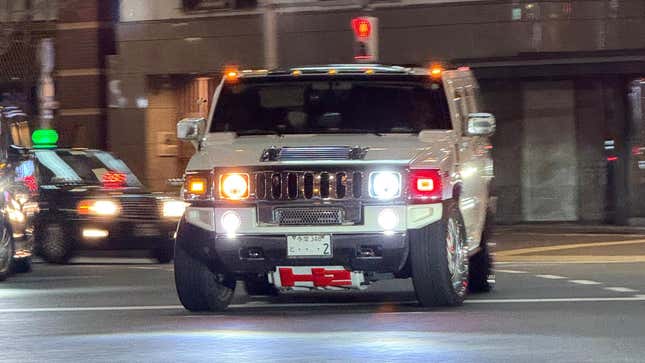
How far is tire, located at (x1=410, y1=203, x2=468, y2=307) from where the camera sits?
40.6ft

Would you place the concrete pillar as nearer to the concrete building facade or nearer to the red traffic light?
the concrete building facade

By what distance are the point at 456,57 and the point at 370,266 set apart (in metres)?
14.7

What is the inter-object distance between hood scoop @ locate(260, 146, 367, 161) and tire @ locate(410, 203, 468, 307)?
0.75m

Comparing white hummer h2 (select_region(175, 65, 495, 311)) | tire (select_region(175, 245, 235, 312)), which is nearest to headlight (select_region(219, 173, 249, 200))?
white hummer h2 (select_region(175, 65, 495, 311))

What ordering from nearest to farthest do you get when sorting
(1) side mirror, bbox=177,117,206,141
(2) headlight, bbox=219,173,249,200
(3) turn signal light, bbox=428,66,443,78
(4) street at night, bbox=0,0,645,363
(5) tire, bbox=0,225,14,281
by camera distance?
(4) street at night, bbox=0,0,645,363, (2) headlight, bbox=219,173,249,200, (1) side mirror, bbox=177,117,206,141, (3) turn signal light, bbox=428,66,443,78, (5) tire, bbox=0,225,14,281

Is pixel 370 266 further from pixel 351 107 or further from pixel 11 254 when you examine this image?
pixel 11 254

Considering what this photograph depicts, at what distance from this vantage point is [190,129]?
1338cm

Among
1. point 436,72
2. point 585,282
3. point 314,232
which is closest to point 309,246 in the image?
point 314,232

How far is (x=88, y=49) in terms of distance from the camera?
29578 millimetres

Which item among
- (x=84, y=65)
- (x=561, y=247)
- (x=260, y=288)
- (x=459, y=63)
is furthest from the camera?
(x=84, y=65)

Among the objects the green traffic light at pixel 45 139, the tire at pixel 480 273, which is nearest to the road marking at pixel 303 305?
the tire at pixel 480 273

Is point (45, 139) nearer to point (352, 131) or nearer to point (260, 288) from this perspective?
point (260, 288)

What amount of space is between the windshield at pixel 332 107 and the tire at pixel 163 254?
278 inches

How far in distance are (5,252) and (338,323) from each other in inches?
254
